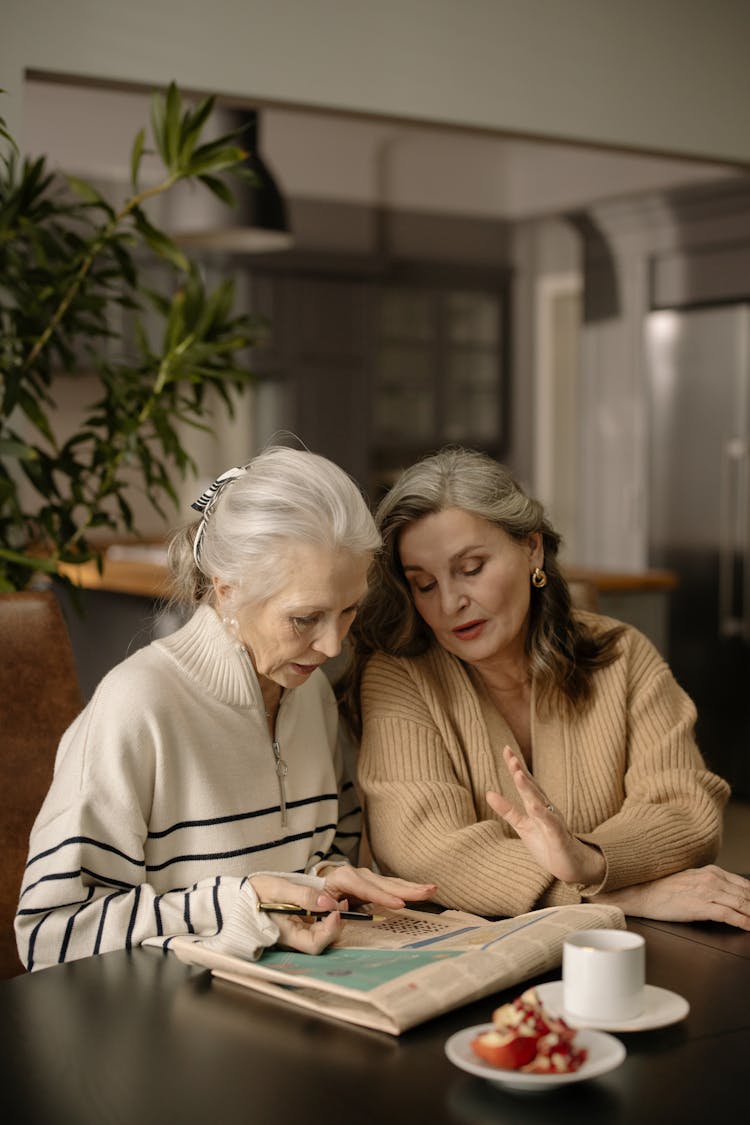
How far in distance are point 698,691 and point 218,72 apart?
3966 mm

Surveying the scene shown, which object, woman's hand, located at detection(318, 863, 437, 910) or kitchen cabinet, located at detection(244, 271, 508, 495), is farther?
kitchen cabinet, located at detection(244, 271, 508, 495)

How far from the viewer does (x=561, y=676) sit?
2213 millimetres

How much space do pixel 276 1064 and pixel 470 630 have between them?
0.99 m

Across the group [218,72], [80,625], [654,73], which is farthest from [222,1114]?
[80,625]

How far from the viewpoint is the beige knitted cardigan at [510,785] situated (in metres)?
1.92

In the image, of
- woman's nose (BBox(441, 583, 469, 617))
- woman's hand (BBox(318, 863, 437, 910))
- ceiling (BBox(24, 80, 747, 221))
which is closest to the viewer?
woman's hand (BBox(318, 863, 437, 910))

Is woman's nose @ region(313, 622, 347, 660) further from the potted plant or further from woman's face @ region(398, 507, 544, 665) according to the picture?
the potted plant

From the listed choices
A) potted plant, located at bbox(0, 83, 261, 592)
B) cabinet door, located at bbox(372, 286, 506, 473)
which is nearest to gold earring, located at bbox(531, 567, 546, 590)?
potted plant, located at bbox(0, 83, 261, 592)

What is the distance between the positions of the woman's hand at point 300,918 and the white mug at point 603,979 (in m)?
0.33

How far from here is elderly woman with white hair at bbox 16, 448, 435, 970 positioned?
1670mm

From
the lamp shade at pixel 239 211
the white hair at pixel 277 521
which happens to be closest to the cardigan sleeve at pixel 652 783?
the white hair at pixel 277 521

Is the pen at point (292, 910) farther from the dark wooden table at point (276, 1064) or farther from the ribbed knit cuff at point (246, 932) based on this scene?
the dark wooden table at point (276, 1064)

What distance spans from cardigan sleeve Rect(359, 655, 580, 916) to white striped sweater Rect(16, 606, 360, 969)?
9 cm

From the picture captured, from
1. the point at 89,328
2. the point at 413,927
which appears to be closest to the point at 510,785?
the point at 413,927
